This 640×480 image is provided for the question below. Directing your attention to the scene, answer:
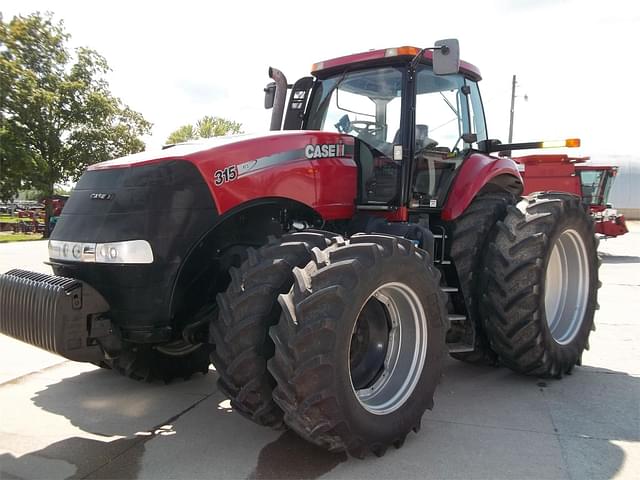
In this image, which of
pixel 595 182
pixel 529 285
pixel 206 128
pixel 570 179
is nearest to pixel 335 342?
pixel 529 285

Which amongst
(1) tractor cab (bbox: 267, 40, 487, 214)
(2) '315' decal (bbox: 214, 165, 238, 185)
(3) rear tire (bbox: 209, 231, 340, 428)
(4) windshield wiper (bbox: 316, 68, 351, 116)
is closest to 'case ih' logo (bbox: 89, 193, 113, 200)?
(2) '315' decal (bbox: 214, 165, 238, 185)

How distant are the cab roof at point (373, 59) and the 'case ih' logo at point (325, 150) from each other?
83 centimetres

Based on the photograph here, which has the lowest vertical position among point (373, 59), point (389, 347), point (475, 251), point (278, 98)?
point (389, 347)

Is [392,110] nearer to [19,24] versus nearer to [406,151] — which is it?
[406,151]

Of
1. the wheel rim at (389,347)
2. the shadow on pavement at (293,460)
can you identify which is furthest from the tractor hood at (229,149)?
the shadow on pavement at (293,460)

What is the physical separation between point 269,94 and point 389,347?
2751mm

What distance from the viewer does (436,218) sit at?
4.61m

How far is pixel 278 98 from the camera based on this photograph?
4.82m

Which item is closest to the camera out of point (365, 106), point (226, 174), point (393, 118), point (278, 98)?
point (226, 174)

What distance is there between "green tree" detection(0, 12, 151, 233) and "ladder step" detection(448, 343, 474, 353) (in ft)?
78.6

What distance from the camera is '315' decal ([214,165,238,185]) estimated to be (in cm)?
328

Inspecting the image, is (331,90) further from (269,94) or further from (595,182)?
(595,182)

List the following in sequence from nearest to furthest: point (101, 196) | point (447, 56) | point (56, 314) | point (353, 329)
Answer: point (56, 314) < point (353, 329) < point (101, 196) < point (447, 56)

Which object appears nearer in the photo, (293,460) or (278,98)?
(293,460)
